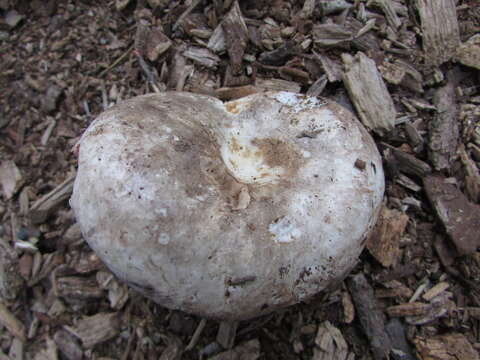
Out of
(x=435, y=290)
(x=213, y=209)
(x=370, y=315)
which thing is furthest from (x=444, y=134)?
(x=213, y=209)

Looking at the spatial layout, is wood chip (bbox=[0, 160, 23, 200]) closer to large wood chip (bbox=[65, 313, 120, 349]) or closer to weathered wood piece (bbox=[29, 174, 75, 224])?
weathered wood piece (bbox=[29, 174, 75, 224])

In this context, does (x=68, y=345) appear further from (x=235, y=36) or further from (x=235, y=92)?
(x=235, y=36)

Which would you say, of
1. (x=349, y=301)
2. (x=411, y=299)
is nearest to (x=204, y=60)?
(x=349, y=301)

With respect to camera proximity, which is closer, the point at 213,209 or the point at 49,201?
the point at 213,209

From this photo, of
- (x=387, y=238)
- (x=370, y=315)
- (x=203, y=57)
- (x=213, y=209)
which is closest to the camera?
(x=213, y=209)

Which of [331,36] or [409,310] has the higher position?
[331,36]

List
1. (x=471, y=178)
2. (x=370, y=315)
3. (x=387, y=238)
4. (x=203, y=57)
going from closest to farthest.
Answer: (x=370, y=315) < (x=387, y=238) < (x=471, y=178) < (x=203, y=57)

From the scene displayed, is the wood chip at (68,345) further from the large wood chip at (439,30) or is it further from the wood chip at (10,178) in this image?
the large wood chip at (439,30)
